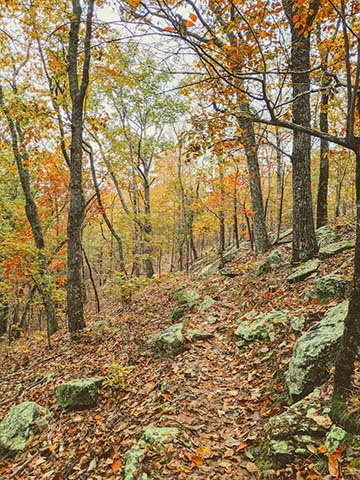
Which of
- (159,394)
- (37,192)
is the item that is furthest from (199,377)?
(37,192)

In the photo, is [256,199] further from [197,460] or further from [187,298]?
[197,460]

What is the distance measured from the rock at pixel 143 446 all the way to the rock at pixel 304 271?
3.97m

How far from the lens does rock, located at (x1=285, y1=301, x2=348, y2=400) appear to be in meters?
3.25

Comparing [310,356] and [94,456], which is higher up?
[310,356]

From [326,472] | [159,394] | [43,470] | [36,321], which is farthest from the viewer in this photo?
[36,321]

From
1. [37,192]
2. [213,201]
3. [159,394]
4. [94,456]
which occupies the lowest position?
[94,456]

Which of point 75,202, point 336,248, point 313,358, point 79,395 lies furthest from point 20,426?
point 336,248

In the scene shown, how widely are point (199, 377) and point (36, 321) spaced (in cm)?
2139

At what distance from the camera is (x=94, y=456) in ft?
11.9

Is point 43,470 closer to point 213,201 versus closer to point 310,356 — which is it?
point 310,356

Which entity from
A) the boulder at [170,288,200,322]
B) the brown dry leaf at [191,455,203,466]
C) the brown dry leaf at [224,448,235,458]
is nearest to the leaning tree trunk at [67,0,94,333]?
the boulder at [170,288,200,322]

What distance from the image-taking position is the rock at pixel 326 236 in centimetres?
733

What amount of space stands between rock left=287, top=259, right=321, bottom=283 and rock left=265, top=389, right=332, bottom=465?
327 cm

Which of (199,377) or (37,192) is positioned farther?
(37,192)
